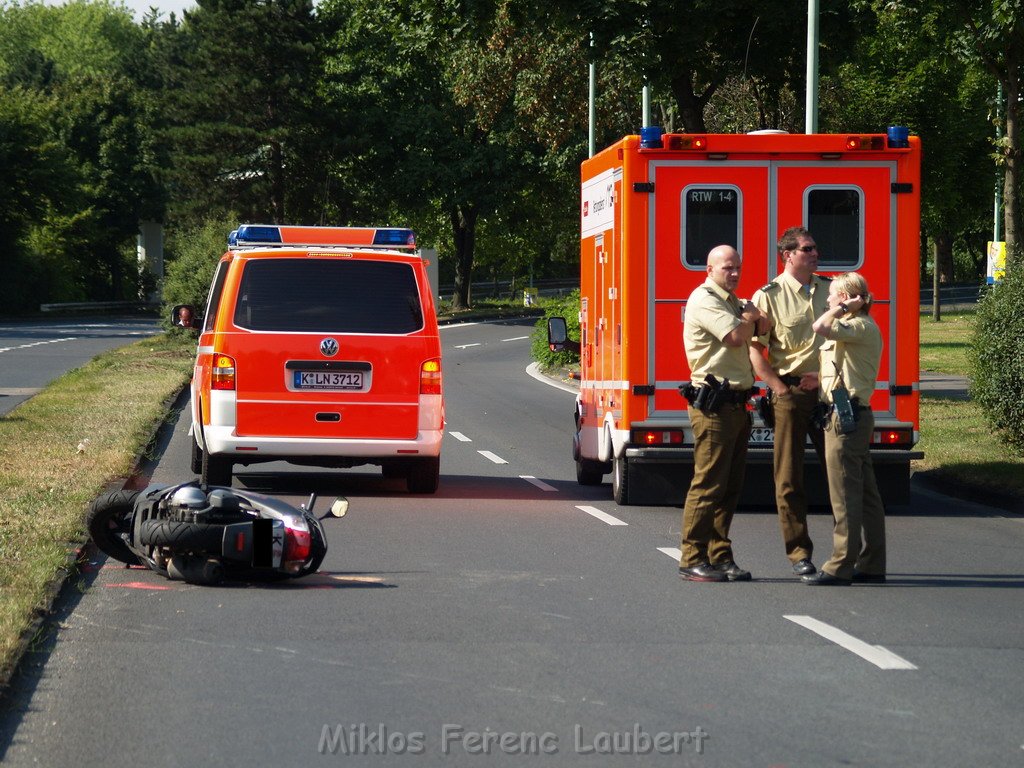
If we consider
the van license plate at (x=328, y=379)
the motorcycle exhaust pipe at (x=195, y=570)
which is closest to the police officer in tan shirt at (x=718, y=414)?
the motorcycle exhaust pipe at (x=195, y=570)

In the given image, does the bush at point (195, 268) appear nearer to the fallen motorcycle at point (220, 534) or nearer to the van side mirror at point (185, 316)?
the van side mirror at point (185, 316)

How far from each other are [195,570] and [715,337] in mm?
3053

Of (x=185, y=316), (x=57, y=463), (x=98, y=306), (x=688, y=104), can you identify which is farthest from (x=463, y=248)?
(x=57, y=463)

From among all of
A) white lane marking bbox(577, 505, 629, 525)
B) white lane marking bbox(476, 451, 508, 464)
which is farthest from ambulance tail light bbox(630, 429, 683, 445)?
white lane marking bbox(476, 451, 508, 464)

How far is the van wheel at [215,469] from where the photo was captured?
12961 millimetres

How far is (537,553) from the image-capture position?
10109mm

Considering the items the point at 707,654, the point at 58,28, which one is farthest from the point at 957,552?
the point at 58,28

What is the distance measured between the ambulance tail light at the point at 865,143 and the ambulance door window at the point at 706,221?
35.1 inches

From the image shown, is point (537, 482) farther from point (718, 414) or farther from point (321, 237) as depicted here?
point (718, 414)

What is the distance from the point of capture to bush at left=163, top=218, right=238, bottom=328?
3919cm

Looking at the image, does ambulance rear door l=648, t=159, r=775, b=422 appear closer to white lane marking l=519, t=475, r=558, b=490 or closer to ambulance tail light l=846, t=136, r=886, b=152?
ambulance tail light l=846, t=136, r=886, b=152

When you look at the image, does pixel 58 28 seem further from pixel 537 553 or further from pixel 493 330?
pixel 537 553

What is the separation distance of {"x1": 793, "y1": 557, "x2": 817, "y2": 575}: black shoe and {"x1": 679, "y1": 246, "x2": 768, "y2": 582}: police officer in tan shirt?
0.91 ft

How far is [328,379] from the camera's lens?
12.9 metres
